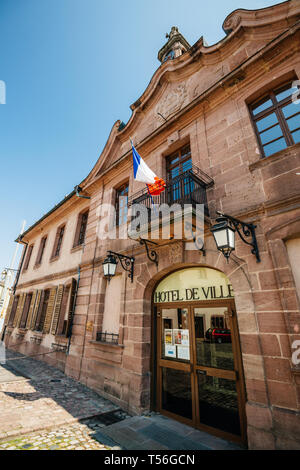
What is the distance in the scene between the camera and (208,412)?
13.1ft

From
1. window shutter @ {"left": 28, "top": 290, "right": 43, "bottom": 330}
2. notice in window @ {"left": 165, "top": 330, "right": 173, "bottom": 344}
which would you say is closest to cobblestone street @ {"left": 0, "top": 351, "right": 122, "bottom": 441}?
notice in window @ {"left": 165, "top": 330, "right": 173, "bottom": 344}

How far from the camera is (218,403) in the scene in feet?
12.8

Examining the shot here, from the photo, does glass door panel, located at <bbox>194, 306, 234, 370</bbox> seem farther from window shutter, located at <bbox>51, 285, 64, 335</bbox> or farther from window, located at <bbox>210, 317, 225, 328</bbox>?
window shutter, located at <bbox>51, 285, 64, 335</bbox>

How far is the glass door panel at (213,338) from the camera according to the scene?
3.96 meters

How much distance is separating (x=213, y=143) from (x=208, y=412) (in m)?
5.68

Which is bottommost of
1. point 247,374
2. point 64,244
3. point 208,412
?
point 208,412

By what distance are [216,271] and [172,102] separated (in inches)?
222

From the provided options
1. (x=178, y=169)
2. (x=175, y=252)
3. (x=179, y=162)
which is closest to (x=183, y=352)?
(x=175, y=252)

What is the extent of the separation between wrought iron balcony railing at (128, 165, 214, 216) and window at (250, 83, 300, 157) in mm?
1328

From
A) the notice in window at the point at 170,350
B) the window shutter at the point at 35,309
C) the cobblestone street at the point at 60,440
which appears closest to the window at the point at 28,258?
the window shutter at the point at 35,309

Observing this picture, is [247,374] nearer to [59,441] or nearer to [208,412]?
[208,412]

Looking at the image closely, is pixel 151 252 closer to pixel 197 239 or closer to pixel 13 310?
pixel 197 239
